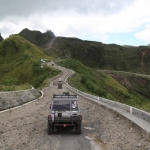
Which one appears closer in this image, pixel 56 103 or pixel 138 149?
pixel 138 149

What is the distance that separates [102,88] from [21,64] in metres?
38.3

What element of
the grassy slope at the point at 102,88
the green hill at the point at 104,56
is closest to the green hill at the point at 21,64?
the grassy slope at the point at 102,88

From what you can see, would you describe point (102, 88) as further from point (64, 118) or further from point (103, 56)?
point (103, 56)

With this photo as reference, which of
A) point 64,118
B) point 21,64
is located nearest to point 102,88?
point 21,64

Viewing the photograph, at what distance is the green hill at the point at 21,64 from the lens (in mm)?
74812

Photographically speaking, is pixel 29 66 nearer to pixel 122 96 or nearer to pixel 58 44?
pixel 122 96

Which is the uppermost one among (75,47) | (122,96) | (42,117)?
(75,47)

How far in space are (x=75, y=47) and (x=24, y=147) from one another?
18126cm

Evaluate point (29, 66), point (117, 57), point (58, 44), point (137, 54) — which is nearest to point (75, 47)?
point (58, 44)

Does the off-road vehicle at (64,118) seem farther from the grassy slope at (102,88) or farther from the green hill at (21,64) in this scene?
the green hill at (21,64)

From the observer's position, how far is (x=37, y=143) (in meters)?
12.5

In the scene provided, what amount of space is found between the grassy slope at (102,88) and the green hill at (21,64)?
9.79 metres

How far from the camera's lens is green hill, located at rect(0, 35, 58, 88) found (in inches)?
2945

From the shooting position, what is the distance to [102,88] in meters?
73.3
